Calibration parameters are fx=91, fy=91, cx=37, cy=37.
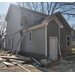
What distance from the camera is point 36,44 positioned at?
957cm

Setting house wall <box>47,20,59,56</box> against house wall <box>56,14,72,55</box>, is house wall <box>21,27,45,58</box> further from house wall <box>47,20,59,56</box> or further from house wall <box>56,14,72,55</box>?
house wall <box>56,14,72,55</box>

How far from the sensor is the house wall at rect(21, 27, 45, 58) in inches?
346

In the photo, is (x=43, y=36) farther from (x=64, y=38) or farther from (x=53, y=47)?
(x=64, y=38)

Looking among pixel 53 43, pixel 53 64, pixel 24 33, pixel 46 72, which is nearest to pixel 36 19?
pixel 24 33

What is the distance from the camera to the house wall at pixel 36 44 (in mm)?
8789

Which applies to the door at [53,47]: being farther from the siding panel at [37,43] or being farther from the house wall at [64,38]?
the house wall at [64,38]

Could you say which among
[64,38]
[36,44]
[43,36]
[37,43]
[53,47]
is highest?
[43,36]

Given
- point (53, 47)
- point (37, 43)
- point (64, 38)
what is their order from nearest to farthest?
point (53, 47) → point (37, 43) → point (64, 38)

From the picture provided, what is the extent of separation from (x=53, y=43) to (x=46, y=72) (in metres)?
3.99

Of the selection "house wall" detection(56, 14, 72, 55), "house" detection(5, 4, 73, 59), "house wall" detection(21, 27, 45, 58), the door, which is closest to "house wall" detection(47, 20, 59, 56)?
"house" detection(5, 4, 73, 59)

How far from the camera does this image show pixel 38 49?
930cm

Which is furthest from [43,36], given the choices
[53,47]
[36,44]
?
[53,47]

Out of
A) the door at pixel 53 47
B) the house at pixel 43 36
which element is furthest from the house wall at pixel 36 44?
the door at pixel 53 47

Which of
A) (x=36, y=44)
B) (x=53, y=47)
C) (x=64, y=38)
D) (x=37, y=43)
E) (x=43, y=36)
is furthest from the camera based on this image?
(x=64, y=38)
